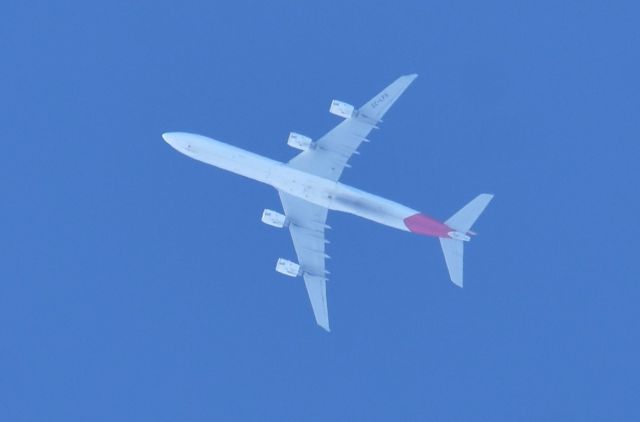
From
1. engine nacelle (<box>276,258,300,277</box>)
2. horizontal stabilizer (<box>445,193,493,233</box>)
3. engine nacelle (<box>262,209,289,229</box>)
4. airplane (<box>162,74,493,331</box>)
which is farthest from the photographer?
engine nacelle (<box>276,258,300,277</box>)

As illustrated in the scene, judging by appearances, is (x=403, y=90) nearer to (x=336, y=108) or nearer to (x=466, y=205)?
(x=336, y=108)

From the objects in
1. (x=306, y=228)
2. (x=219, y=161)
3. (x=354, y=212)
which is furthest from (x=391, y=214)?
(x=219, y=161)

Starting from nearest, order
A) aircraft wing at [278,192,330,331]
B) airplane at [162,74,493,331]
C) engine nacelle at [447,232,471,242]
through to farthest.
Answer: engine nacelle at [447,232,471,242]
airplane at [162,74,493,331]
aircraft wing at [278,192,330,331]

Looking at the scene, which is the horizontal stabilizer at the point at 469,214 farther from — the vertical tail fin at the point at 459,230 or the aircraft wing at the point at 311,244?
the aircraft wing at the point at 311,244

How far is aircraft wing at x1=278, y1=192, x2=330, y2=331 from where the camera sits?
205ft

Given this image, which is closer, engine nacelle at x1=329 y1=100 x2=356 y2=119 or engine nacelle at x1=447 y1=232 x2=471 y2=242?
engine nacelle at x1=447 y1=232 x2=471 y2=242

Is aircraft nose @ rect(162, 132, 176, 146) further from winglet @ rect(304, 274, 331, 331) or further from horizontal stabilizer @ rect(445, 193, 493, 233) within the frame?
horizontal stabilizer @ rect(445, 193, 493, 233)

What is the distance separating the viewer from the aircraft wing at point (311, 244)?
6259 cm

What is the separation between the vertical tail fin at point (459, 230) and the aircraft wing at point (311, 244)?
888 cm

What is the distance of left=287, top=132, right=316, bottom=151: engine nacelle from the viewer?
60.7 meters

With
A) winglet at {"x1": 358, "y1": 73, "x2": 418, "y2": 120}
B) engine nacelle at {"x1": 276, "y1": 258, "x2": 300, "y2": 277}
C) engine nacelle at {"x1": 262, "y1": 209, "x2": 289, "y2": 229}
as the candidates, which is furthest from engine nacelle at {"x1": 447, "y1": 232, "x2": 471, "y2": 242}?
engine nacelle at {"x1": 262, "y1": 209, "x2": 289, "y2": 229}

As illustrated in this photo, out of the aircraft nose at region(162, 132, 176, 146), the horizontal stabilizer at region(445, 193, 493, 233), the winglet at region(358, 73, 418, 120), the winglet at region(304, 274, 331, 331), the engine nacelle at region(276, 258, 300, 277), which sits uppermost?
the winglet at region(358, 73, 418, 120)

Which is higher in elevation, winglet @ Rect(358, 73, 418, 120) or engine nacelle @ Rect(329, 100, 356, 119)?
winglet @ Rect(358, 73, 418, 120)

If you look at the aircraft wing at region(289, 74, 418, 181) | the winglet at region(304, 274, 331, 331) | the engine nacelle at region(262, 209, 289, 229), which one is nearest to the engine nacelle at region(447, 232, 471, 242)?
the aircraft wing at region(289, 74, 418, 181)
